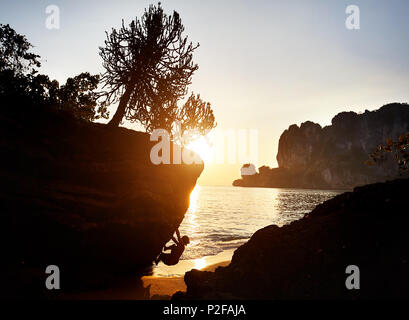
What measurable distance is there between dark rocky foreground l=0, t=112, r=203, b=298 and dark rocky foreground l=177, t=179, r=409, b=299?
15.6ft

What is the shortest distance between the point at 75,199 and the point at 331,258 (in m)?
8.88

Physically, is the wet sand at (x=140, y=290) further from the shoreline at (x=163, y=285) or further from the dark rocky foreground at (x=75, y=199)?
the dark rocky foreground at (x=75, y=199)

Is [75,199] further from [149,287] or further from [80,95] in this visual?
[80,95]

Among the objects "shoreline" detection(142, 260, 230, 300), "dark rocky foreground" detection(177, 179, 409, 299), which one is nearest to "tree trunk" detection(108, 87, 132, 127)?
"shoreline" detection(142, 260, 230, 300)

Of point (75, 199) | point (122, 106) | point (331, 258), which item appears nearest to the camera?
point (331, 258)

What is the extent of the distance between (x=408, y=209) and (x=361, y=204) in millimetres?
947

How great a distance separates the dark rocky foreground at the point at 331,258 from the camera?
4351 mm

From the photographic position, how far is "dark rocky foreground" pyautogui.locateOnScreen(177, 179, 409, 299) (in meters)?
4.35

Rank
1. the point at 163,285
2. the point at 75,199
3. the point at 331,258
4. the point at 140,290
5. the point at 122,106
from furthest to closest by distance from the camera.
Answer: the point at 122,106
the point at 163,285
the point at 140,290
the point at 75,199
the point at 331,258

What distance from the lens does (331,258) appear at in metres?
5.00

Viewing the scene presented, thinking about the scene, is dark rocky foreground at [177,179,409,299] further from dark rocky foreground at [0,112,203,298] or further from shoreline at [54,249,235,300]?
dark rocky foreground at [0,112,203,298]

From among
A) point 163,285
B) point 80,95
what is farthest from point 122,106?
point 163,285

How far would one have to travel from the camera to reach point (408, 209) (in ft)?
17.6
